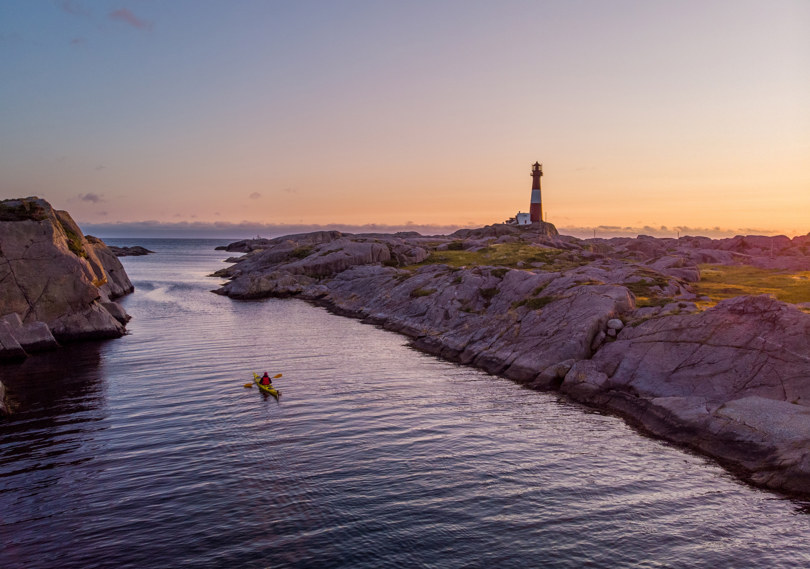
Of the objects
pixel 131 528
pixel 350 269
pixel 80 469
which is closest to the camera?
pixel 131 528


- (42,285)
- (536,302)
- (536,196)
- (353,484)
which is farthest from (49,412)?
(536,196)

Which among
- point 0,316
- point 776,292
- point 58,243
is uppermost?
point 58,243

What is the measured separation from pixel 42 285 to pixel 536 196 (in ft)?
437

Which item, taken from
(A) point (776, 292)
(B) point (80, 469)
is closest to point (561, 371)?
(A) point (776, 292)

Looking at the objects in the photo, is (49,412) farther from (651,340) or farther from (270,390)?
(651,340)

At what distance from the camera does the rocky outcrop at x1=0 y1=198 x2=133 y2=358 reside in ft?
168

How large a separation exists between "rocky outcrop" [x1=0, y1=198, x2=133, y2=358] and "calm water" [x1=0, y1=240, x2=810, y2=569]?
15308mm

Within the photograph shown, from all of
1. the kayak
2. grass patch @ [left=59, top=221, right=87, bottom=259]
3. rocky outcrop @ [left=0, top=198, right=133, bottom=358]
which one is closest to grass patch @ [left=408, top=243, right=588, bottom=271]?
the kayak

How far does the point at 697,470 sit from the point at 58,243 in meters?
63.2

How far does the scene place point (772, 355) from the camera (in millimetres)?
30312

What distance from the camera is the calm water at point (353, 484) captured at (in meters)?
17.8

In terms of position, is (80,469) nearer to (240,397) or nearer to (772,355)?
(240,397)

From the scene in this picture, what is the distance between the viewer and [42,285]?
175 feet

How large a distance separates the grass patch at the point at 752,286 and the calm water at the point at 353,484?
2767cm
